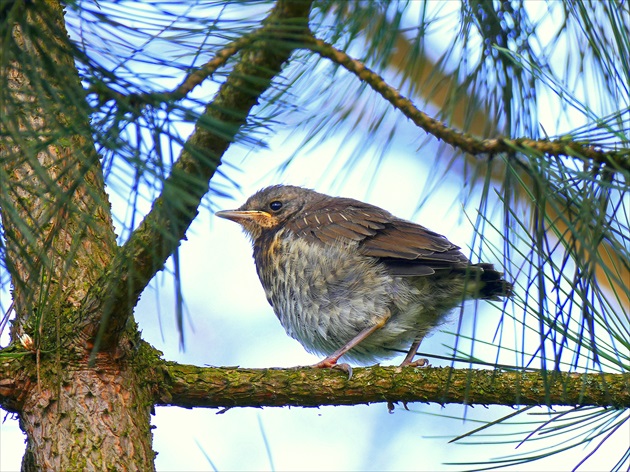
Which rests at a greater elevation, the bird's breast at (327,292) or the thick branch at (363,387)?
the bird's breast at (327,292)

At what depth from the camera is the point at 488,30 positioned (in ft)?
7.80

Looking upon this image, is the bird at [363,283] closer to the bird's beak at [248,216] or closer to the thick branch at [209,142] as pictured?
the bird's beak at [248,216]

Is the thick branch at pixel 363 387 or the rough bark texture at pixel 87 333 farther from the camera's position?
the thick branch at pixel 363 387

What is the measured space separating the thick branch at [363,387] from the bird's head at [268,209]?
5.44 feet

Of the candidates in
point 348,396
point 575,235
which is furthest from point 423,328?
point 575,235

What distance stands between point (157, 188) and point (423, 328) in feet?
8.22

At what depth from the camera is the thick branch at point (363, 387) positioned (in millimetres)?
2506

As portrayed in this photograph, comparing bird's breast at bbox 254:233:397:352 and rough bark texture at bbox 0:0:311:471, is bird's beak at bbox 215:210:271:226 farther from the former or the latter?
rough bark texture at bbox 0:0:311:471

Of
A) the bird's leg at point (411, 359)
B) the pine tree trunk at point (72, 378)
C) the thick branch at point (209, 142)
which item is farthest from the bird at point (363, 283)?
the thick branch at point (209, 142)

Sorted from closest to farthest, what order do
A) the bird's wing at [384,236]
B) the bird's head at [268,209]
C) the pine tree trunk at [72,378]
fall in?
1. the pine tree trunk at [72,378]
2. the bird's wing at [384,236]
3. the bird's head at [268,209]

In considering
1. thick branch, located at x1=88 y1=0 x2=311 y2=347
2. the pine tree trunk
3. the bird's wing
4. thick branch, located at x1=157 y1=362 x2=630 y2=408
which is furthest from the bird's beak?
thick branch, located at x1=88 y1=0 x2=311 y2=347

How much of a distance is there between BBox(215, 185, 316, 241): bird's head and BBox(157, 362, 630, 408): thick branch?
1.66m

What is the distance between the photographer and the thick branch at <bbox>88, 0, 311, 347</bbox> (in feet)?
4.74

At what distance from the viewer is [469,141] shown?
171cm
